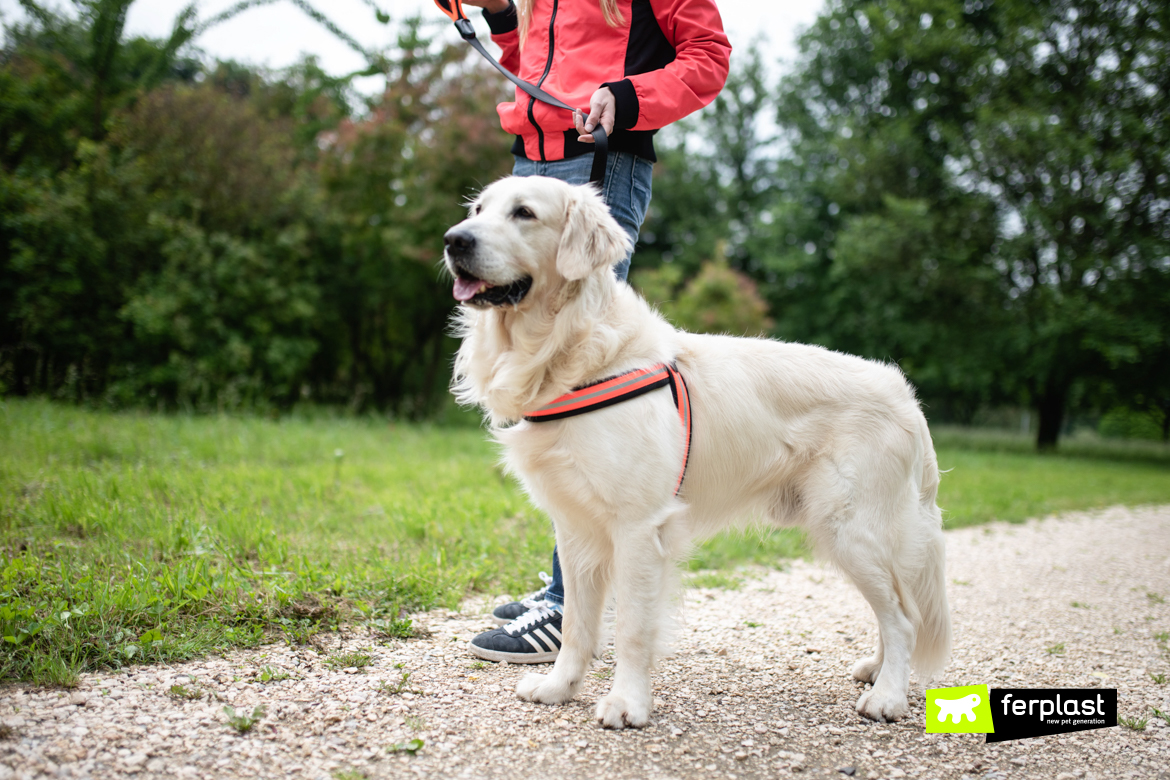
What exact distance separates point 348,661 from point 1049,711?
2440mm

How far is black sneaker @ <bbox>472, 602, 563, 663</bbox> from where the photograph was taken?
9.03 feet

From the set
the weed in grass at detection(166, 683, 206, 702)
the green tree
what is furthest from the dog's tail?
the green tree

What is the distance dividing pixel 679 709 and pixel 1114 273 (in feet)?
51.7

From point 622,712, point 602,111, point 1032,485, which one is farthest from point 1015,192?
point 622,712

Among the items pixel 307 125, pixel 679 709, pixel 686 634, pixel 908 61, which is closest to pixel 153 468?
pixel 686 634

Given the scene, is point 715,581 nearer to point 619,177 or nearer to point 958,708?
point 958,708

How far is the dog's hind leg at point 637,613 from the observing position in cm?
223

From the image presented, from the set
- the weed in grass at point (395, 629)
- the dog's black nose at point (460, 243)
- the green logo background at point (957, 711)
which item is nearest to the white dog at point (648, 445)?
the dog's black nose at point (460, 243)

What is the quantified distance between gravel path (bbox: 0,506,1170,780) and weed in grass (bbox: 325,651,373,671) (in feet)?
0.09

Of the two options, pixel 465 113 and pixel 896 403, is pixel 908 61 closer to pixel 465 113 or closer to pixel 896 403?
pixel 465 113

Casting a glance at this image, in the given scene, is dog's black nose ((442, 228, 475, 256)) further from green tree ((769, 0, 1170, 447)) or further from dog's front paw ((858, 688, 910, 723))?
green tree ((769, 0, 1170, 447))

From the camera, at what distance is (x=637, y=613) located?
2.25 m

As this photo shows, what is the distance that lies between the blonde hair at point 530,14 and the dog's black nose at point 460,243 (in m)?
1.14

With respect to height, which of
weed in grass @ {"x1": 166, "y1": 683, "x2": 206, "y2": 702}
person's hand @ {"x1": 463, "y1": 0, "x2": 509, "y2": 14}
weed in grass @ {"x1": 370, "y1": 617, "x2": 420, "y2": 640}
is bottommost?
weed in grass @ {"x1": 370, "y1": 617, "x2": 420, "y2": 640}
